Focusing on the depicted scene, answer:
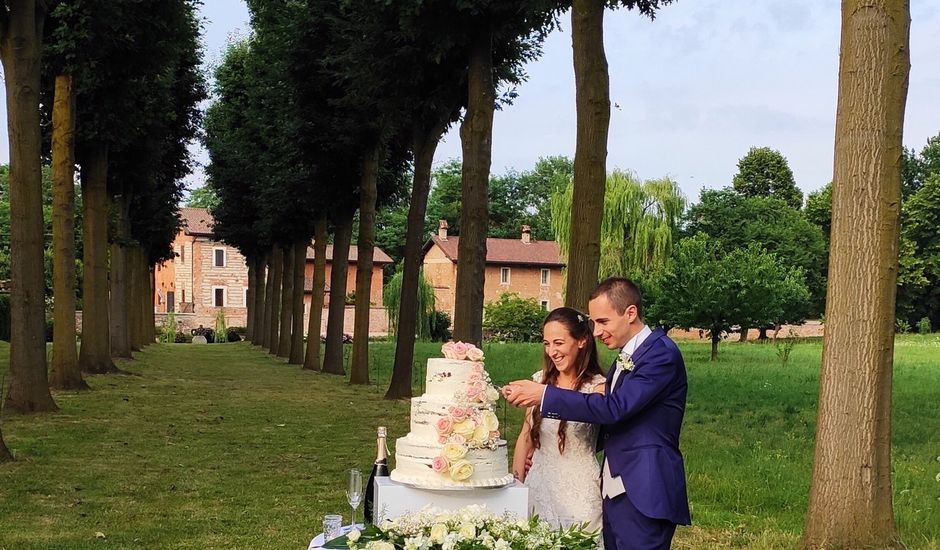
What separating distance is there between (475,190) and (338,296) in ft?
45.7

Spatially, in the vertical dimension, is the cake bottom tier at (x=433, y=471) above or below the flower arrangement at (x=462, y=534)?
above

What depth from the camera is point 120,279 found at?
31.4 m

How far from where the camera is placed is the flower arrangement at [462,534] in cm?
433

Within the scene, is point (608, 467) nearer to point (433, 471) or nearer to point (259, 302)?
point (433, 471)

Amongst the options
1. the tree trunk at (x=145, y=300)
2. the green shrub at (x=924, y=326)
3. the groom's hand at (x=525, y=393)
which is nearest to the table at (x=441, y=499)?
the groom's hand at (x=525, y=393)

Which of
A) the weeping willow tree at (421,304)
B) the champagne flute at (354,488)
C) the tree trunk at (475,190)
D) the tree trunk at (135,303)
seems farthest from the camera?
the weeping willow tree at (421,304)

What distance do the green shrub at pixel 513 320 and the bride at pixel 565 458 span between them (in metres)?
67.8

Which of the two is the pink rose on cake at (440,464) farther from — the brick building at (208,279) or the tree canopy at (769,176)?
the tree canopy at (769,176)

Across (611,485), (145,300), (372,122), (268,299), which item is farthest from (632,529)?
(268,299)

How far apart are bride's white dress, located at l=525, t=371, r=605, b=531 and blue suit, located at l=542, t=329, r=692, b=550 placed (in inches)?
10.7

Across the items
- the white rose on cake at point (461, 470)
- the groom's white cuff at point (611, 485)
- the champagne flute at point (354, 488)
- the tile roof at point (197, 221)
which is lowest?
the champagne flute at point (354, 488)

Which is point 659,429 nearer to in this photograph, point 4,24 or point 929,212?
point 4,24

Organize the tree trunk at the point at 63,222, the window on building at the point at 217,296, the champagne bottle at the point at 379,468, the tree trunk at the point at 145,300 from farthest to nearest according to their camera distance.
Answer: the window on building at the point at 217,296 → the tree trunk at the point at 145,300 → the tree trunk at the point at 63,222 → the champagne bottle at the point at 379,468

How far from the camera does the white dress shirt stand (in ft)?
16.2
